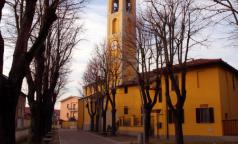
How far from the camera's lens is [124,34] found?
3259 centimetres

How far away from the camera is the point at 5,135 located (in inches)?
392

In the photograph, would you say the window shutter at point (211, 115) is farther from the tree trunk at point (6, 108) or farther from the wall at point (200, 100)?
the tree trunk at point (6, 108)

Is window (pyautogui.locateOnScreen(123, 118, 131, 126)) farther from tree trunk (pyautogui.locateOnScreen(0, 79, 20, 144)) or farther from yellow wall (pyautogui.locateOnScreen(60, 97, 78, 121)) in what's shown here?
yellow wall (pyautogui.locateOnScreen(60, 97, 78, 121))

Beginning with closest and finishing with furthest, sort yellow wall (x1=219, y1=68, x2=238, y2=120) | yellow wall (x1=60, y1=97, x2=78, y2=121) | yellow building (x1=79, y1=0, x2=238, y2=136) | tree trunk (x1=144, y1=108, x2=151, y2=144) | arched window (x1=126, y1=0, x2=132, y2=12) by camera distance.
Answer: tree trunk (x1=144, y1=108, x2=151, y2=144), yellow building (x1=79, y1=0, x2=238, y2=136), yellow wall (x1=219, y1=68, x2=238, y2=120), arched window (x1=126, y1=0, x2=132, y2=12), yellow wall (x1=60, y1=97, x2=78, y2=121)

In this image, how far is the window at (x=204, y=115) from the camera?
33.4 metres

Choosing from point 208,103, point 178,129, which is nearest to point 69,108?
point 208,103

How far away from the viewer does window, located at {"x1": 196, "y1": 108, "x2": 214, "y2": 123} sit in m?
33.4

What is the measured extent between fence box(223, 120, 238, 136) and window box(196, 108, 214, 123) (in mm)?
1416

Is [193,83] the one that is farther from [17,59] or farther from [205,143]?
[17,59]

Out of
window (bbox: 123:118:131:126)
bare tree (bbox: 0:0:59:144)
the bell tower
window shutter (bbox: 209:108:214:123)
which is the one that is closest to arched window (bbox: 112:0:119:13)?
the bell tower

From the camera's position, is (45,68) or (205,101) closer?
(45,68)

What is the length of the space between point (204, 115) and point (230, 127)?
3.18 m

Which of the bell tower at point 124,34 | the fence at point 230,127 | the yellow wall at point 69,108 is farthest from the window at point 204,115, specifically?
the yellow wall at point 69,108

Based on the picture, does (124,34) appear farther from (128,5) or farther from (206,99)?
(128,5)
